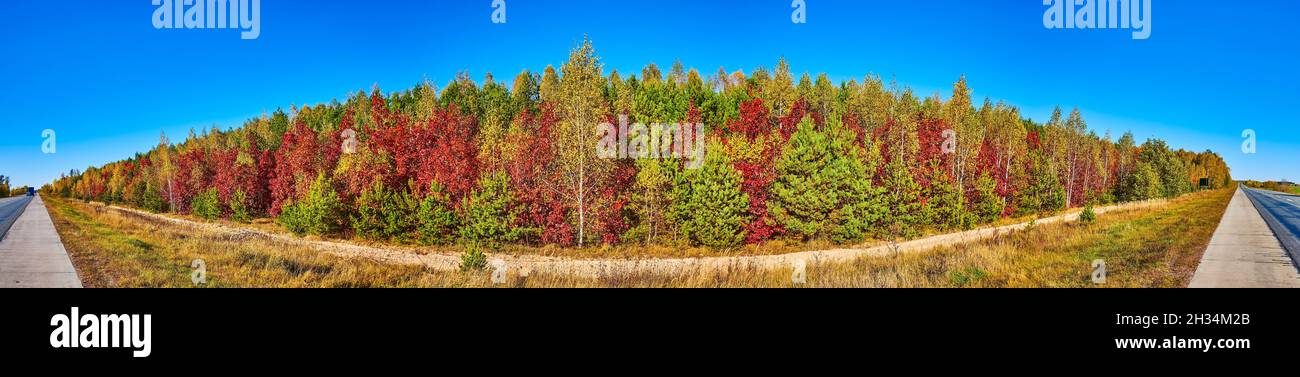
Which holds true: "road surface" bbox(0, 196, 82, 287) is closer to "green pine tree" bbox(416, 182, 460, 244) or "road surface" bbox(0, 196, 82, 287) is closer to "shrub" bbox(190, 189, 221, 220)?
"green pine tree" bbox(416, 182, 460, 244)

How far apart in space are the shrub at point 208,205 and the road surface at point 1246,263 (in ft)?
274

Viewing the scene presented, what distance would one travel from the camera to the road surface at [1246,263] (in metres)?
12.2

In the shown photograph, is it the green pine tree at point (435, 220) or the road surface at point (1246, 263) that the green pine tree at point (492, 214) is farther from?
the road surface at point (1246, 263)

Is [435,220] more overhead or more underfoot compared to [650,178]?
more underfoot

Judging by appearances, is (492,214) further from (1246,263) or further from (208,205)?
(208,205)

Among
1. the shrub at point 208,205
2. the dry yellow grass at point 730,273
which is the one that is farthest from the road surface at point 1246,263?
the shrub at point 208,205

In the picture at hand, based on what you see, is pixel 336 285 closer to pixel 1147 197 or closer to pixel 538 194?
pixel 538 194

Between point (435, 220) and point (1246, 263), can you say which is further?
point (435, 220)

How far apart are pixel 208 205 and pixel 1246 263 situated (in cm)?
8639

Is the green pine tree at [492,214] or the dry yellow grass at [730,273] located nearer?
the dry yellow grass at [730,273]

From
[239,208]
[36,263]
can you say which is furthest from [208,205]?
[36,263]

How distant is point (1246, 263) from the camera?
14.3 metres

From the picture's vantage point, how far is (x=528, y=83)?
8756 cm
